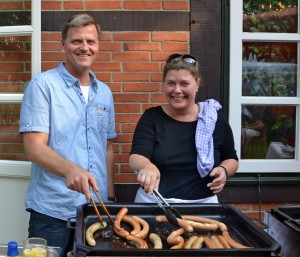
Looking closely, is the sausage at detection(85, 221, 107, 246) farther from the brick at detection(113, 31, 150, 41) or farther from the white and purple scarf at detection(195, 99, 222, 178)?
the brick at detection(113, 31, 150, 41)

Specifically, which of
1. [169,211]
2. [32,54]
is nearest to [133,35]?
[32,54]

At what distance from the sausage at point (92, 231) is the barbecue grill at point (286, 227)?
0.86 m

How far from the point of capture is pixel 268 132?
4629 millimetres

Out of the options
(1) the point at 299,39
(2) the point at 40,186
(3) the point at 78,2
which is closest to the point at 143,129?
(2) the point at 40,186

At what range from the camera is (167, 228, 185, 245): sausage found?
8.09ft

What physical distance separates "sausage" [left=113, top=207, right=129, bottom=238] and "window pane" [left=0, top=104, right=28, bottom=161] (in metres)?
2.03

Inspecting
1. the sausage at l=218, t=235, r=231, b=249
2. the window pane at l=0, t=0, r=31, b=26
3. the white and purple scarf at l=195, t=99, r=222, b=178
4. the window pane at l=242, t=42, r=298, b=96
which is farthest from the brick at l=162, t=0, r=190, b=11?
the sausage at l=218, t=235, r=231, b=249

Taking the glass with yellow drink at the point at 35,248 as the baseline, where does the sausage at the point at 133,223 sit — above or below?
above

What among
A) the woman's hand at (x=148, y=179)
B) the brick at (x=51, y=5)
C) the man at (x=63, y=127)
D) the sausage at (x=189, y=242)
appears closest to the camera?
the sausage at (x=189, y=242)

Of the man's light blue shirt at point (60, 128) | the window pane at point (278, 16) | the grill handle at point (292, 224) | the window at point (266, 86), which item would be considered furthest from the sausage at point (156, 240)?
the window pane at point (278, 16)

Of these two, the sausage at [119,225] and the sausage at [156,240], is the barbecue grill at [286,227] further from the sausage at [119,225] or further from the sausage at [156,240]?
the sausage at [119,225]

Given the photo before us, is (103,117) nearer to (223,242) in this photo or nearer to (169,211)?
(169,211)

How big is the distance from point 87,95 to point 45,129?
14.6 inches

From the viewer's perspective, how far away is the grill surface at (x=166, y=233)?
2.21 meters
